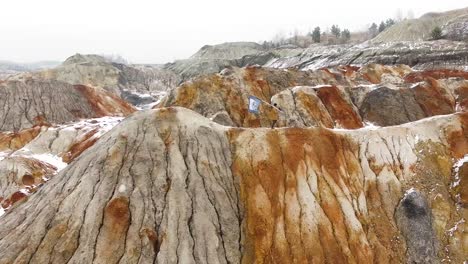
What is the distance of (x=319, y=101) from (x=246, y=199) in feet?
90.9

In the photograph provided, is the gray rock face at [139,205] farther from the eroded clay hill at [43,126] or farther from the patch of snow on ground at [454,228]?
the patch of snow on ground at [454,228]

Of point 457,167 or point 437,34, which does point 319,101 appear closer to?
point 457,167

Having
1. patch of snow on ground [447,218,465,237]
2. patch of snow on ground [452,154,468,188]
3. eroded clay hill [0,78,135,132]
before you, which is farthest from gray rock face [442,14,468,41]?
patch of snow on ground [447,218,465,237]

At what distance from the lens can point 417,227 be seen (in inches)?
997

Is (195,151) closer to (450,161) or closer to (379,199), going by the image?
(379,199)

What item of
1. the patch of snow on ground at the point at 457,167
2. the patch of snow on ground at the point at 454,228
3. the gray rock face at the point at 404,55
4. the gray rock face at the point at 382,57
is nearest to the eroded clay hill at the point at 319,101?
the patch of snow on ground at the point at 457,167

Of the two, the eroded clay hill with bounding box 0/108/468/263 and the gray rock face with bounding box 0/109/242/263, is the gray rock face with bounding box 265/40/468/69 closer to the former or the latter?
the eroded clay hill with bounding box 0/108/468/263

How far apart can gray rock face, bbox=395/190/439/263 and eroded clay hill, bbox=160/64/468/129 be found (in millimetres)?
21253

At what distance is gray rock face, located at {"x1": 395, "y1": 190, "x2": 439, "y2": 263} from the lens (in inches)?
→ 962

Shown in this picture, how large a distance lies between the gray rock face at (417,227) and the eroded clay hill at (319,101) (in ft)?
69.7

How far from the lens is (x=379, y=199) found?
26969 millimetres

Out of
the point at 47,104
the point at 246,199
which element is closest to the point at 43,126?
the point at 47,104

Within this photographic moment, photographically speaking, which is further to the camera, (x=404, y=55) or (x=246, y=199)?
(x=404, y=55)

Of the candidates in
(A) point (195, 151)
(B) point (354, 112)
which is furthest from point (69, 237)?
(B) point (354, 112)
